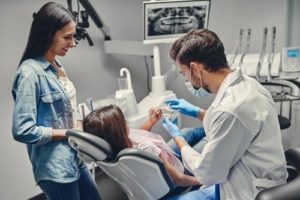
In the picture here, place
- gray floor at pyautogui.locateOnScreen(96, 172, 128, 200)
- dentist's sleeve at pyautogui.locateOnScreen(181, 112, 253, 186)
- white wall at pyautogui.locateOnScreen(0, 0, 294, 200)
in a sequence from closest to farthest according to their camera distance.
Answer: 1. dentist's sleeve at pyautogui.locateOnScreen(181, 112, 253, 186)
2. white wall at pyautogui.locateOnScreen(0, 0, 294, 200)
3. gray floor at pyautogui.locateOnScreen(96, 172, 128, 200)

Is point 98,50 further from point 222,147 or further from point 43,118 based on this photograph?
point 222,147

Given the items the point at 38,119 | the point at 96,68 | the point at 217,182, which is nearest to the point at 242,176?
the point at 217,182

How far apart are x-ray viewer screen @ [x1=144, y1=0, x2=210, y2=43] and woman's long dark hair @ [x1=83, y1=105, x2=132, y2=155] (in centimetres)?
128

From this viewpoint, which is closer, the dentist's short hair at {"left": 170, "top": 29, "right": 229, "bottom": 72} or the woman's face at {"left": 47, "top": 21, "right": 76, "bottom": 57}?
the dentist's short hair at {"left": 170, "top": 29, "right": 229, "bottom": 72}

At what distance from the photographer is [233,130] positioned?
107 cm

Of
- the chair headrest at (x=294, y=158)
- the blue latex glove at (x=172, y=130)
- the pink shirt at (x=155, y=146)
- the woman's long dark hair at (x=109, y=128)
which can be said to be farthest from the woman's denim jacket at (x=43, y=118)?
the chair headrest at (x=294, y=158)

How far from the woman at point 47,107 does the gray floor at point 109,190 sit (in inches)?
38.3

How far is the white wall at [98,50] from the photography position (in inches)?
87.3

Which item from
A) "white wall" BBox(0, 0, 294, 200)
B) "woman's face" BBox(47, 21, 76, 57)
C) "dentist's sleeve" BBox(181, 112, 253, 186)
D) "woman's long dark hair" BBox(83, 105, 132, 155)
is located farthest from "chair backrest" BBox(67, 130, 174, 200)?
"white wall" BBox(0, 0, 294, 200)

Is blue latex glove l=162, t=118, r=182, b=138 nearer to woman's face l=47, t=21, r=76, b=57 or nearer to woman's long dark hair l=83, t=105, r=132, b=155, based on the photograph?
woman's long dark hair l=83, t=105, r=132, b=155

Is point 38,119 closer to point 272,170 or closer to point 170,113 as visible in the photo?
point 170,113

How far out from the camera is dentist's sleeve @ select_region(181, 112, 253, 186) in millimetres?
1072

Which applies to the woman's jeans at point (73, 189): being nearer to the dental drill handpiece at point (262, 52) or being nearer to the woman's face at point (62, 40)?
the woman's face at point (62, 40)

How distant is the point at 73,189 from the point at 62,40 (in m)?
0.66
